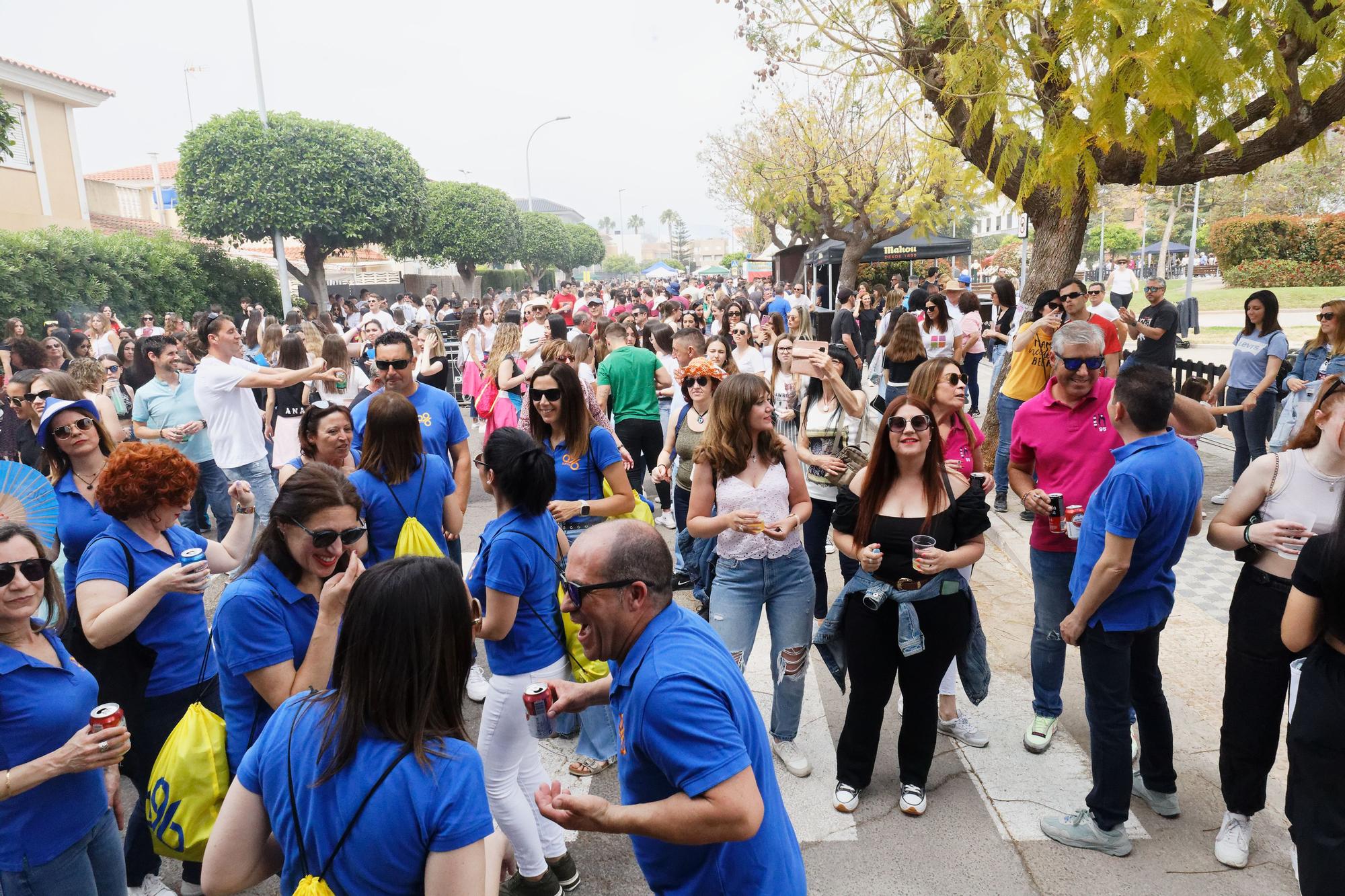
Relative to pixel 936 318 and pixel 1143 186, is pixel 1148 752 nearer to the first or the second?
pixel 1143 186

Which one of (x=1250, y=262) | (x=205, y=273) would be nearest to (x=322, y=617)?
(x=205, y=273)

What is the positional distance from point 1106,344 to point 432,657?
5781 millimetres

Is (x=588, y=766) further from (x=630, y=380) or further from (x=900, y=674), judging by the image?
(x=630, y=380)

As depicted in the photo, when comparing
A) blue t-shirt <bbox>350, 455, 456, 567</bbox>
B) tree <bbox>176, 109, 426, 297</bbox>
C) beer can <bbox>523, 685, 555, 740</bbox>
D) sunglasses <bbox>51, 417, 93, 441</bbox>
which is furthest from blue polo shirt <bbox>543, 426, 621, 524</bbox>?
tree <bbox>176, 109, 426, 297</bbox>

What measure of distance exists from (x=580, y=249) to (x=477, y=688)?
82447mm

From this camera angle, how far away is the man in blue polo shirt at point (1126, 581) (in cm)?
326

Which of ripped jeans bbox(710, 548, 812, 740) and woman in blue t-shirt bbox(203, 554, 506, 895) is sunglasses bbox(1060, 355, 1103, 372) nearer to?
ripped jeans bbox(710, 548, 812, 740)

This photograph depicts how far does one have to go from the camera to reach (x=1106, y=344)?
6.13 m

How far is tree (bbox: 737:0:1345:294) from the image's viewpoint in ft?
19.7

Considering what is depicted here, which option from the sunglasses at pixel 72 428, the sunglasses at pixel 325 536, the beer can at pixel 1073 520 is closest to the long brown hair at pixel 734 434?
the beer can at pixel 1073 520

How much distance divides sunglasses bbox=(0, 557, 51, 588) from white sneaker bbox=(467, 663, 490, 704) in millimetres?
2672

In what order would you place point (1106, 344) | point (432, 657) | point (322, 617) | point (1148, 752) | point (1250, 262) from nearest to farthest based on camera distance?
point (432, 657), point (322, 617), point (1148, 752), point (1106, 344), point (1250, 262)

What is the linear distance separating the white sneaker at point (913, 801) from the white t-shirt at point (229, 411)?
5.27 m

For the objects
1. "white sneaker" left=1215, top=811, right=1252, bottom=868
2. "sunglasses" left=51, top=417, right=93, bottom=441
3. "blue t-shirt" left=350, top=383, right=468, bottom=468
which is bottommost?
"white sneaker" left=1215, top=811, right=1252, bottom=868
